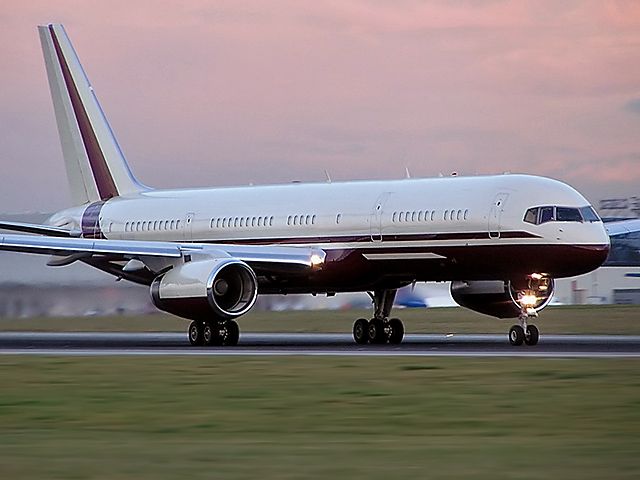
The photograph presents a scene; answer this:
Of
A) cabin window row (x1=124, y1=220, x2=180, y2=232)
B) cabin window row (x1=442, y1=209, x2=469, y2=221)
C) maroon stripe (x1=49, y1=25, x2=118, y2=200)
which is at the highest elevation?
maroon stripe (x1=49, y1=25, x2=118, y2=200)

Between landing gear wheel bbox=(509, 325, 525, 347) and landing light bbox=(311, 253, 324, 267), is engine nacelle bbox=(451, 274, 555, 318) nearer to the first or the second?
landing gear wheel bbox=(509, 325, 525, 347)

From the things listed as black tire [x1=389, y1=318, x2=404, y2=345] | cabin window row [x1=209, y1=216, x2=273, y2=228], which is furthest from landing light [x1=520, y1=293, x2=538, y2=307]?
cabin window row [x1=209, y1=216, x2=273, y2=228]

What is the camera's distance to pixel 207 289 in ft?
121

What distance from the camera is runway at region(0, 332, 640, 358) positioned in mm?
32406

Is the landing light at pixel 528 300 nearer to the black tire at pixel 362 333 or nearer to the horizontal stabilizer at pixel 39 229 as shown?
the black tire at pixel 362 333

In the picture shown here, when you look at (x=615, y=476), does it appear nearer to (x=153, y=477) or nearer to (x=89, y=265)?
(x=153, y=477)

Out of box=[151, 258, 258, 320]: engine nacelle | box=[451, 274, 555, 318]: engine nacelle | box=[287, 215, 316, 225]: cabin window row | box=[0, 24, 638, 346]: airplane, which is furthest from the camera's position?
box=[287, 215, 316, 225]: cabin window row

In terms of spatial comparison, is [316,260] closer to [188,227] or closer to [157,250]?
[157,250]

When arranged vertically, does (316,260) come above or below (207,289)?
above

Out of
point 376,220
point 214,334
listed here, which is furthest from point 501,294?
point 214,334

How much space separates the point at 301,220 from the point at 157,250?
4.51m

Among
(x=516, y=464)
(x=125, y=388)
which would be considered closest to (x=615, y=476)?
(x=516, y=464)

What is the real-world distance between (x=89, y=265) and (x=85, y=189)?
125 inches

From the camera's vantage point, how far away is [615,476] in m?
13.9
